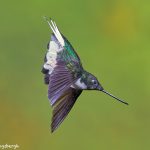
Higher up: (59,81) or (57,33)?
(57,33)

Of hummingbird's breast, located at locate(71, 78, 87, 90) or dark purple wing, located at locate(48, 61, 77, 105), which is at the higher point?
dark purple wing, located at locate(48, 61, 77, 105)

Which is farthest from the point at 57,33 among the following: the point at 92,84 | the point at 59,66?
the point at 92,84

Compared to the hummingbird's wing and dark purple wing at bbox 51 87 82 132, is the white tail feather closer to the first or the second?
the hummingbird's wing

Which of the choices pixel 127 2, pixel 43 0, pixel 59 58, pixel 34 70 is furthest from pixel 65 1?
pixel 59 58

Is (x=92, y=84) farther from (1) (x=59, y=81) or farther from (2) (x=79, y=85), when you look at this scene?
(1) (x=59, y=81)

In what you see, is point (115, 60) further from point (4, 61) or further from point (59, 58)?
point (59, 58)

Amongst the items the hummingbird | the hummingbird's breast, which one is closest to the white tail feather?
the hummingbird
